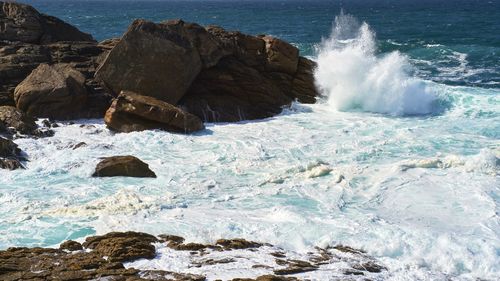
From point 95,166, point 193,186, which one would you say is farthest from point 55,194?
point 193,186

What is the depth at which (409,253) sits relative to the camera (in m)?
9.61

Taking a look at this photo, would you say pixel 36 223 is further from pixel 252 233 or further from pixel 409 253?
pixel 409 253

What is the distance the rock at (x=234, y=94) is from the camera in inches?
732

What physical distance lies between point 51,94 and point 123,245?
949 centimetres

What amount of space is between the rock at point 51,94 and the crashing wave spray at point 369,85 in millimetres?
8162

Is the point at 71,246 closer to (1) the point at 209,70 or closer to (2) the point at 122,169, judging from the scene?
(2) the point at 122,169

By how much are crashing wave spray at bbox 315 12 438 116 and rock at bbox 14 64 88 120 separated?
8162 mm

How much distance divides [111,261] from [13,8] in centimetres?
1475

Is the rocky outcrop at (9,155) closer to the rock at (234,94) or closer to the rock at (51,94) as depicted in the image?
the rock at (51,94)

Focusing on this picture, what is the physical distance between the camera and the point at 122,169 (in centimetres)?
1328

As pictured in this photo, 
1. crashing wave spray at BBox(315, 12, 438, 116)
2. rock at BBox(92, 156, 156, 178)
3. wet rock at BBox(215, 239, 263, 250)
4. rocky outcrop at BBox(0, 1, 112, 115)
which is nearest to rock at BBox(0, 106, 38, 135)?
rocky outcrop at BBox(0, 1, 112, 115)

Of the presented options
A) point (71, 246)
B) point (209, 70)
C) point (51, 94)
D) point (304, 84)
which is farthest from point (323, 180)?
point (51, 94)

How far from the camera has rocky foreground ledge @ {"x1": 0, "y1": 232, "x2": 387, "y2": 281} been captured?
8016 mm

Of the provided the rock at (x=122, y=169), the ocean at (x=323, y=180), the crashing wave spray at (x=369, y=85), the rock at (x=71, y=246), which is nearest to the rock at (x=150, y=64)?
the ocean at (x=323, y=180)
